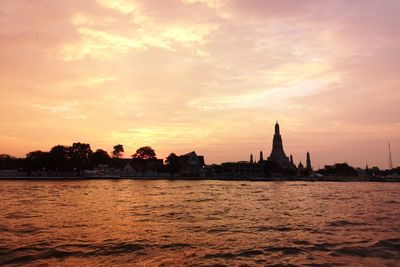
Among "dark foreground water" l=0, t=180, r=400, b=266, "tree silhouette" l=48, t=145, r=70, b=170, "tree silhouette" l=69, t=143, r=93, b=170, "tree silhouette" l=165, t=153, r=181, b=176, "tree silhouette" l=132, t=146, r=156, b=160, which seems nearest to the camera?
"dark foreground water" l=0, t=180, r=400, b=266

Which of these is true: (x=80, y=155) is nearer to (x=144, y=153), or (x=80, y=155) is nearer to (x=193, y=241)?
(x=144, y=153)

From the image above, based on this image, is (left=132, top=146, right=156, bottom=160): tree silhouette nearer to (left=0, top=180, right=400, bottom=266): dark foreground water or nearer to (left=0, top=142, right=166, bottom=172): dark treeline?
(left=0, top=142, right=166, bottom=172): dark treeline

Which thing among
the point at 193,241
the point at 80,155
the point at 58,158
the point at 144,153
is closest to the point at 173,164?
the point at 144,153

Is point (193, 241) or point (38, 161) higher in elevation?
point (38, 161)

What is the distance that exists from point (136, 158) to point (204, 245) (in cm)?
15359

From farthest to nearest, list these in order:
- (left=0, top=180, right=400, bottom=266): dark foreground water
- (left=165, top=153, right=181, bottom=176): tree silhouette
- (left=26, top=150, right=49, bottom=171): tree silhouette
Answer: (left=165, top=153, right=181, bottom=176): tree silhouette
(left=26, top=150, right=49, bottom=171): tree silhouette
(left=0, top=180, right=400, bottom=266): dark foreground water

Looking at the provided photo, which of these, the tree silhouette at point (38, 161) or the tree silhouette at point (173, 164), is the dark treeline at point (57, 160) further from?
the tree silhouette at point (173, 164)

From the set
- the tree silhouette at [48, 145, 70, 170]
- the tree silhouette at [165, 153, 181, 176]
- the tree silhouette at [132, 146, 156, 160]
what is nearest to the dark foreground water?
the tree silhouette at [48, 145, 70, 170]

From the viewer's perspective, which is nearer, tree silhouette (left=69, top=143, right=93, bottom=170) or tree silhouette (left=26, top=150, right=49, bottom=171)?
tree silhouette (left=26, top=150, right=49, bottom=171)

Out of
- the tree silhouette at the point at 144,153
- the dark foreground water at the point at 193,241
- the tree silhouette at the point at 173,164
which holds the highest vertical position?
the tree silhouette at the point at 144,153

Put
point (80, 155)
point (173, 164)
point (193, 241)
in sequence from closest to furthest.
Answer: point (193, 241), point (80, 155), point (173, 164)

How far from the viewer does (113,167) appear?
166875 millimetres

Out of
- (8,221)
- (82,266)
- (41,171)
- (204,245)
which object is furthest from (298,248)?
(41,171)

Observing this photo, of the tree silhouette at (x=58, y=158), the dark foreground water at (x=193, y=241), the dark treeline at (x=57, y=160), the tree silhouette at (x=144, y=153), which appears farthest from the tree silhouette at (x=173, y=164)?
the dark foreground water at (x=193, y=241)
